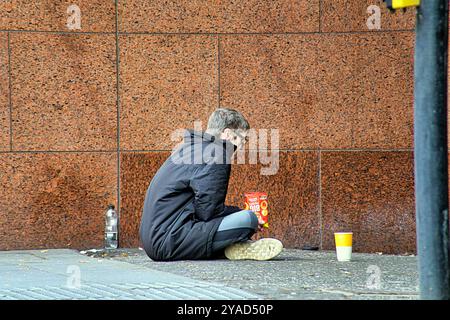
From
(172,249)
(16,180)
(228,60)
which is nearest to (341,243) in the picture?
(172,249)

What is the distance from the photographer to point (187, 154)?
6801mm

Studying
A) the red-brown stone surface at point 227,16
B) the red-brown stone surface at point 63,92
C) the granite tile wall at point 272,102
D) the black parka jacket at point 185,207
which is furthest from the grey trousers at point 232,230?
the red-brown stone surface at point 227,16

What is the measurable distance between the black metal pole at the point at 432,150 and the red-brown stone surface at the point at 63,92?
13.7 ft

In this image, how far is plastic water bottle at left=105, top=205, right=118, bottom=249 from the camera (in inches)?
324

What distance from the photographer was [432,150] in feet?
14.6

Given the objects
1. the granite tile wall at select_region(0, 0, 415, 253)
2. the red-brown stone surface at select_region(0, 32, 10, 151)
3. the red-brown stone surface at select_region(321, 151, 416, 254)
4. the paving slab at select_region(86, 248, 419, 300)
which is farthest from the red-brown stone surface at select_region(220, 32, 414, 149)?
the red-brown stone surface at select_region(0, 32, 10, 151)

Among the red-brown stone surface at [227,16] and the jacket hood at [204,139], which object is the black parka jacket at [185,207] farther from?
the red-brown stone surface at [227,16]

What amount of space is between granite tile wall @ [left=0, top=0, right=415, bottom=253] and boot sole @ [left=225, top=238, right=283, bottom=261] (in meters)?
1.47

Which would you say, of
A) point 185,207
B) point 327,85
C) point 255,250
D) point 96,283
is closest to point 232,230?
point 255,250

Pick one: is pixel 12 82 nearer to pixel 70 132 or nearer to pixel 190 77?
pixel 70 132

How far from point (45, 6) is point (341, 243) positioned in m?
3.15

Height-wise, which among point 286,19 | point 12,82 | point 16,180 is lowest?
point 16,180

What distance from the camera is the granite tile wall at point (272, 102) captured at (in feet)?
27.0
